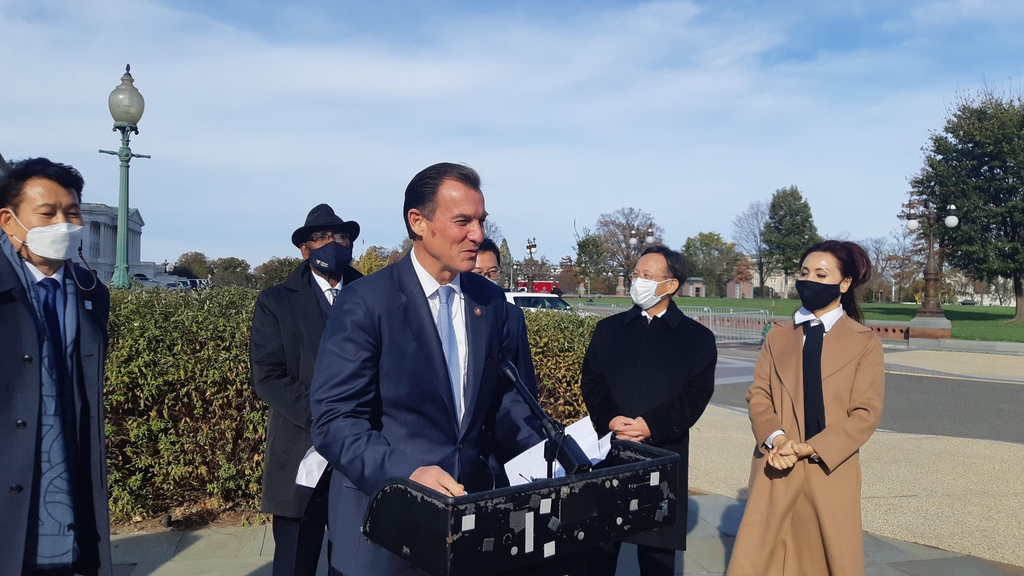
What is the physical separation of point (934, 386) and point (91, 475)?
15.4 m

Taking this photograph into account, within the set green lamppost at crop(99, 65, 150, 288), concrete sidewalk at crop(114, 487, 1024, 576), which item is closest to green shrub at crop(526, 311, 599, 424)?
concrete sidewalk at crop(114, 487, 1024, 576)

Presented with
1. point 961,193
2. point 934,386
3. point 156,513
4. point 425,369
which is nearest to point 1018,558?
point 425,369

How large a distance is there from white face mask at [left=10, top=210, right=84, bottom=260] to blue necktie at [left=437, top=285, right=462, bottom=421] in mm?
1464

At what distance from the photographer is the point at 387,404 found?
6.94 ft

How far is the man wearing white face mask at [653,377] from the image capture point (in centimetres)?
362

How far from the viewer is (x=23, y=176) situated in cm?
270

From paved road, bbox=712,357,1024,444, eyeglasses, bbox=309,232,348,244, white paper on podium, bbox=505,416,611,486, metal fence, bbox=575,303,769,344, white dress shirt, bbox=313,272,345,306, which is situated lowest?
paved road, bbox=712,357,1024,444

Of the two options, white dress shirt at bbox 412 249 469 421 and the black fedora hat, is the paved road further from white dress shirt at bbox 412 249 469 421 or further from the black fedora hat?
white dress shirt at bbox 412 249 469 421

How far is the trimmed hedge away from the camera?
481 centimetres

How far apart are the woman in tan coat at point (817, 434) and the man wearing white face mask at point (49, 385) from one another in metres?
2.83

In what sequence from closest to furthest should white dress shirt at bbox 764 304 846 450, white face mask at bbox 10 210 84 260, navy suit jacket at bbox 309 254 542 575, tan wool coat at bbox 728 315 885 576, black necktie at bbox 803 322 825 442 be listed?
navy suit jacket at bbox 309 254 542 575 < white face mask at bbox 10 210 84 260 < tan wool coat at bbox 728 315 885 576 < black necktie at bbox 803 322 825 442 < white dress shirt at bbox 764 304 846 450

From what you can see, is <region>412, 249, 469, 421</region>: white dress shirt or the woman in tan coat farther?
the woman in tan coat

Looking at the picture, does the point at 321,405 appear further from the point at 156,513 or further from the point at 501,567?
the point at 156,513

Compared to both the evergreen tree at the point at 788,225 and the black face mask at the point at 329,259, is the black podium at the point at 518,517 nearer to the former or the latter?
the black face mask at the point at 329,259
